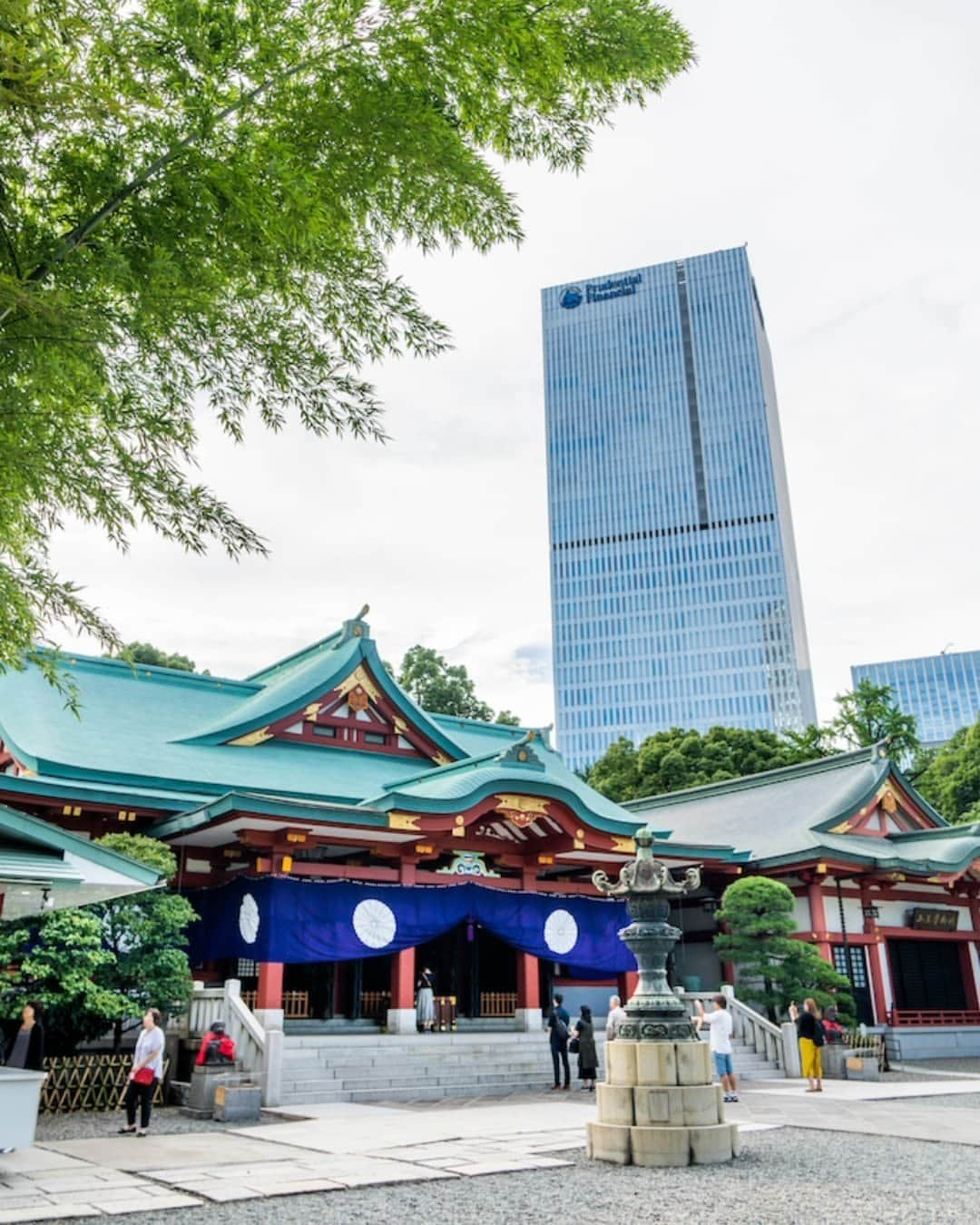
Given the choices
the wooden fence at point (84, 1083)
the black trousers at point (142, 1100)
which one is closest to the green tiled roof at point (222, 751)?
the wooden fence at point (84, 1083)

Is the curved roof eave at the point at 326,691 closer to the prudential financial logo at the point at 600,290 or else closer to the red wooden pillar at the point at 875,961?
the red wooden pillar at the point at 875,961

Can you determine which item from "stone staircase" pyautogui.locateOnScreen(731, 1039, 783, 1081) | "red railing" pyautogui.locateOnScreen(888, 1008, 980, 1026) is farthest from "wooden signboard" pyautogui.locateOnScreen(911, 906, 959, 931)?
"stone staircase" pyautogui.locateOnScreen(731, 1039, 783, 1081)

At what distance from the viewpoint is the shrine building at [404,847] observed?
16.0 m

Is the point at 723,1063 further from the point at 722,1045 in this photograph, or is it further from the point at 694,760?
the point at 694,760

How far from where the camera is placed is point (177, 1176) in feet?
25.9

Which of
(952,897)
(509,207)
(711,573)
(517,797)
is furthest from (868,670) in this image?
(509,207)

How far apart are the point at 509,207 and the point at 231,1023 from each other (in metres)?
11.3

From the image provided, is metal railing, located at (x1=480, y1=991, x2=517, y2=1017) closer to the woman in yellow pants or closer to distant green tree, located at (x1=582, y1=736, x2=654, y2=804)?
the woman in yellow pants

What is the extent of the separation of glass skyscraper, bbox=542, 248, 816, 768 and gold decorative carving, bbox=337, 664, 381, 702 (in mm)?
82405

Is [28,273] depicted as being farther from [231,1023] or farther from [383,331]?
[231,1023]

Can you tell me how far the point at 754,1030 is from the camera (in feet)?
59.1

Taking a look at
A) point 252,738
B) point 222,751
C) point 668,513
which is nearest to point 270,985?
point 222,751

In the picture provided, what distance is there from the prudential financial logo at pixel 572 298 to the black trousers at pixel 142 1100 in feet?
381

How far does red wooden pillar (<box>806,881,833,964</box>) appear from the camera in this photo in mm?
21047
